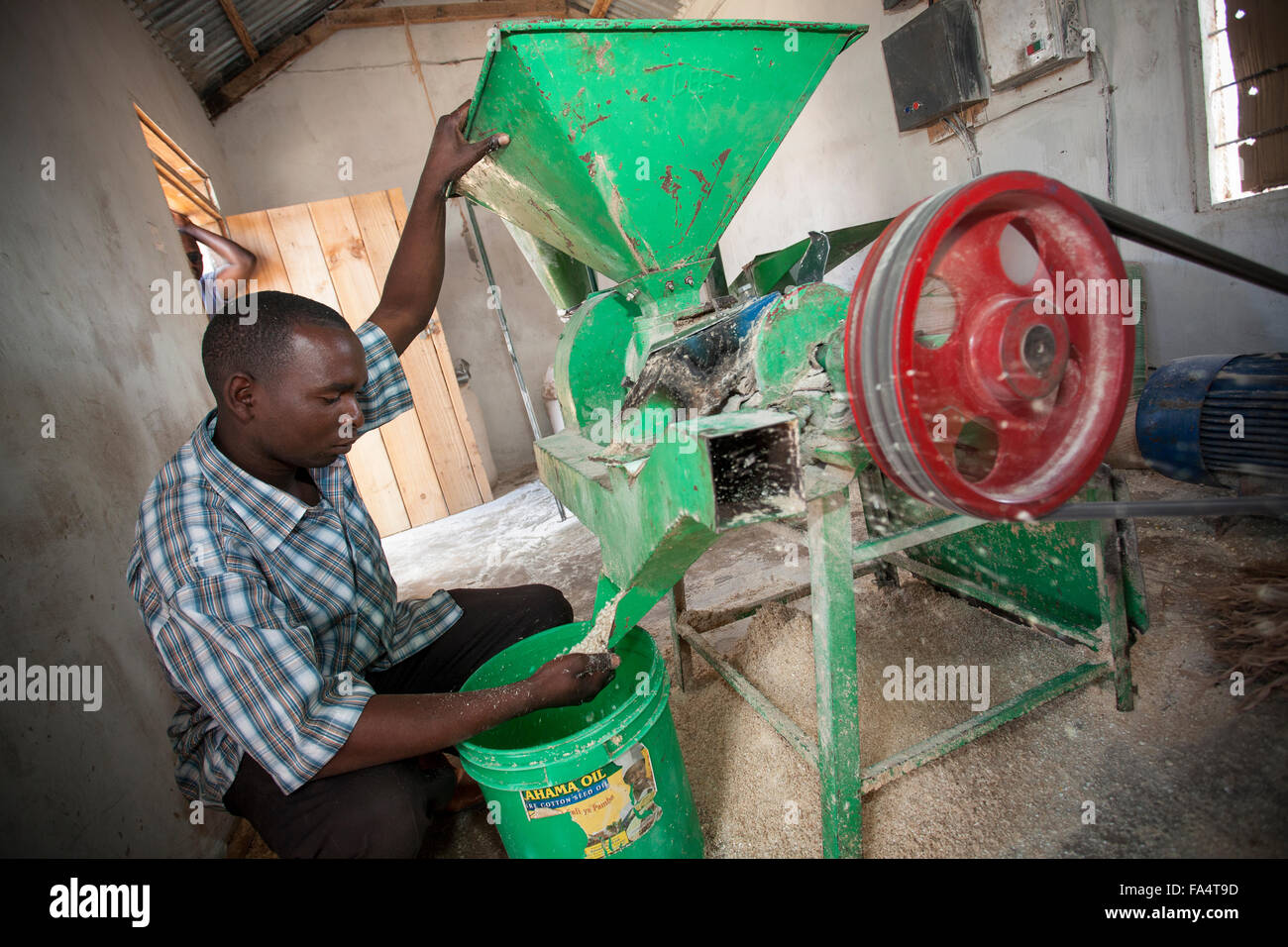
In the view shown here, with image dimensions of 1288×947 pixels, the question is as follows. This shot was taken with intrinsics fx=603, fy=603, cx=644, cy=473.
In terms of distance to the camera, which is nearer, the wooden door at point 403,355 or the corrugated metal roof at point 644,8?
the wooden door at point 403,355

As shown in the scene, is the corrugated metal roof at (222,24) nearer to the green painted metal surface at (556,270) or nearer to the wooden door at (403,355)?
the wooden door at (403,355)

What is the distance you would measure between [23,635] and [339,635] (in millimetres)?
608

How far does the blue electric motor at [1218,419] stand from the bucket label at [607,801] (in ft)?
7.63

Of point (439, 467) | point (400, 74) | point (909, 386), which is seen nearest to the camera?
point (909, 386)

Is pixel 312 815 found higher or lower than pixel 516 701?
lower

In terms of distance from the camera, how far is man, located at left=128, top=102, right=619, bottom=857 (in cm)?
115

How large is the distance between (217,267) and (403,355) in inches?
53.0

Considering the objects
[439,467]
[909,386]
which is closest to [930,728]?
[909,386]

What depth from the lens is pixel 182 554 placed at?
4.02 ft

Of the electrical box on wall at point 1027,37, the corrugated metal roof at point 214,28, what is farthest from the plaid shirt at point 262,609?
the corrugated metal roof at point 214,28

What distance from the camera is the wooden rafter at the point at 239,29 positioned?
448 centimetres

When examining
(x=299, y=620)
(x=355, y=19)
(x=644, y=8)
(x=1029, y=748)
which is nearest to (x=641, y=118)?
(x=299, y=620)

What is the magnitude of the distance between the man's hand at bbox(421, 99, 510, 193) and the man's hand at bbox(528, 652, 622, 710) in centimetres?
140
